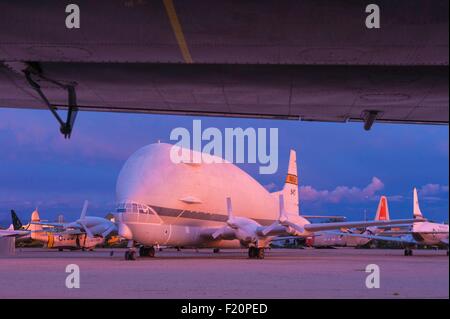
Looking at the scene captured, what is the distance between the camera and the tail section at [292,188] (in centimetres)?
4800

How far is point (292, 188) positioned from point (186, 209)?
19.0m

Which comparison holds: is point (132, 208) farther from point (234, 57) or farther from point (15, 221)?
point (15, 221)

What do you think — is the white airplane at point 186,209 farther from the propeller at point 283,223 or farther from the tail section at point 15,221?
the tail section at point 15,221

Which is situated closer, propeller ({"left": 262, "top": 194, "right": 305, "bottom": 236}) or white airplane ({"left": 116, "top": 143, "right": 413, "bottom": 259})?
white airplane ({"left": 116, "top": 143, "right": 413, "bottom": 259})

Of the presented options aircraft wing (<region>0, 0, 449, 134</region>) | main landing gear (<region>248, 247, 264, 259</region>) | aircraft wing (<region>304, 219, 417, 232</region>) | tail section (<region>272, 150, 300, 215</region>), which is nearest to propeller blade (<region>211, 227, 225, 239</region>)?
main landing gear (<region>248, 247, 264, 259</region>)

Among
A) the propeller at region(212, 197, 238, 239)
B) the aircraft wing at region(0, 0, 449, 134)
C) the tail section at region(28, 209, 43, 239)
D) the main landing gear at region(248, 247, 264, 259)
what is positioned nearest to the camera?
the aircraft wing at region(0, 0, 449, 134)

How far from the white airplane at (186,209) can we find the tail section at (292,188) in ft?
33.7

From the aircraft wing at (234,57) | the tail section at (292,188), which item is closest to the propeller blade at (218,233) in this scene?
the tail section at (292,188)

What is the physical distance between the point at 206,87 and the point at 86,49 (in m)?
3.54

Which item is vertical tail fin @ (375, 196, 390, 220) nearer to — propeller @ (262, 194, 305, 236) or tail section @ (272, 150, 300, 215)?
tail section @ (272, 150, 300, 215)

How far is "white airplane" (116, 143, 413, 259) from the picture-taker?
98.5 feet

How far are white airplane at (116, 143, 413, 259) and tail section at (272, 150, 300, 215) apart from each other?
33.7 feet

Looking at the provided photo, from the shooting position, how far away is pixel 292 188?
4969 cm

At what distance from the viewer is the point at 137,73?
37.5ft
